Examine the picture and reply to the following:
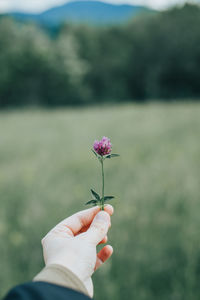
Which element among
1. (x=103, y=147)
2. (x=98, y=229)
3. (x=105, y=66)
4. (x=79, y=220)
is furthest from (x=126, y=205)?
(x=105, y=66)

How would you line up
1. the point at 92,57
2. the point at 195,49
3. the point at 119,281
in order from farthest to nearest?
the point at 92,57 < the point at 195,49 < the point at 119,281

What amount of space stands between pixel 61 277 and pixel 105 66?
3336 centimetres

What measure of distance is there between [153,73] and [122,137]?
2187cm

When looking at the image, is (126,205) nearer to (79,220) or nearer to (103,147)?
(79,220)

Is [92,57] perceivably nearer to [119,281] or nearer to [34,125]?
[34,125]

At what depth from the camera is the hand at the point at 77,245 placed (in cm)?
136

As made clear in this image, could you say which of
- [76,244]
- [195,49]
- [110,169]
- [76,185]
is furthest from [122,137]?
[195,49]

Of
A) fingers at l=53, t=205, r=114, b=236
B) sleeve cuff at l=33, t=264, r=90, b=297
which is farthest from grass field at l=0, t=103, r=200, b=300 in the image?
sleeve cuff at l=33, t=264, r=90, b=297

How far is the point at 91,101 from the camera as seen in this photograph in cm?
3169

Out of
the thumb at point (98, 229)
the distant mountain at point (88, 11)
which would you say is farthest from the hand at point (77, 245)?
the distant mountain at point (88, 11)

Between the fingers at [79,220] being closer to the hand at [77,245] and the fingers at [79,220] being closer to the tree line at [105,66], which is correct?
the hand at [77,245]

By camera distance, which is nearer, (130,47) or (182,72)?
(182,72)

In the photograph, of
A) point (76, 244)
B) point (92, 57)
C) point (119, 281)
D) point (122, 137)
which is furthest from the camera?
point (92, 57)

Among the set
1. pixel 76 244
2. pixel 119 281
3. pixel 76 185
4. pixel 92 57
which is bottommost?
pixel 119 281
